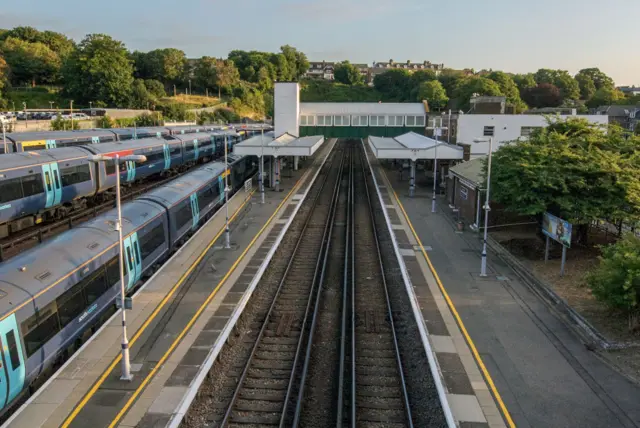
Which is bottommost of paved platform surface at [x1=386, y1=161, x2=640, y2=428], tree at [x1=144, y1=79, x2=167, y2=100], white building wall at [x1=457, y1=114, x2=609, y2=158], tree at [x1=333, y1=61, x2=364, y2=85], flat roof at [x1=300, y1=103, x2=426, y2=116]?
paved platform surface at [x1=386, y1=161, x2=640, y2=428]

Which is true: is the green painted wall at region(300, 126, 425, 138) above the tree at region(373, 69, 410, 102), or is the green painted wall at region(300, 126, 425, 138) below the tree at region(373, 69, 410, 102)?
below

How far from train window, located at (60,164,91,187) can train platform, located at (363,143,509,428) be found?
17439 mm

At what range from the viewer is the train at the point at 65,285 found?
11.2 m

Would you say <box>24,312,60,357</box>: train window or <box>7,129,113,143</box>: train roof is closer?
<box>24,312,60,357</box>: train window

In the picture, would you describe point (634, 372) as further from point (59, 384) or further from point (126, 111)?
point (126, 111)

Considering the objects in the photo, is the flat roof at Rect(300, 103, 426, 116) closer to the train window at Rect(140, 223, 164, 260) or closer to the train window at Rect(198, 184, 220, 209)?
the train window at Rect(198, 184, 220, 209)

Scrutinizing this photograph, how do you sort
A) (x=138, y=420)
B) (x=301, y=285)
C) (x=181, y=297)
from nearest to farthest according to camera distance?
(x=138, y=420) → (x=181, y=297) → (x=301, y=285)

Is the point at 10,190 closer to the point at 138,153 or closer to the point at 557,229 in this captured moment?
the point at 138,153

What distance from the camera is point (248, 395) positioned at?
44.3 ft

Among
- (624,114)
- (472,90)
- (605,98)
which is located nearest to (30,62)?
(472,90)

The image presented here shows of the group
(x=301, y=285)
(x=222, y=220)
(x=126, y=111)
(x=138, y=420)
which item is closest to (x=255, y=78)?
(x=126, y=111)

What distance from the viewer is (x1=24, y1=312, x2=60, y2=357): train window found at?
11.6 m

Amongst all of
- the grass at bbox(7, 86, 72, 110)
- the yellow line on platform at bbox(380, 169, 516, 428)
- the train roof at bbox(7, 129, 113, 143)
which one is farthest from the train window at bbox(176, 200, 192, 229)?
the grass at bbox(7, 86, 72, 110)

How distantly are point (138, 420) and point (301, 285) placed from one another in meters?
11.0
